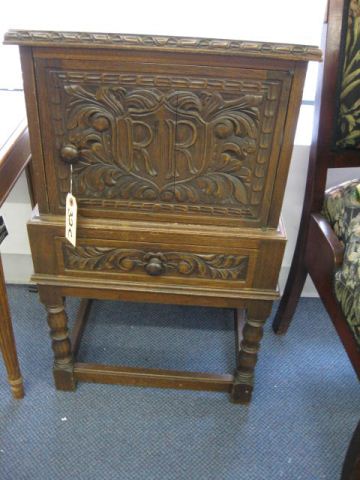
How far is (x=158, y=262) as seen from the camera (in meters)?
0.88

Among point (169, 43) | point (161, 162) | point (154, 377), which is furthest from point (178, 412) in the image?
point (169, 43)

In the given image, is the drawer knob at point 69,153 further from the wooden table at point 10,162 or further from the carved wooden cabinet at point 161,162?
the wooden table at point 10,162

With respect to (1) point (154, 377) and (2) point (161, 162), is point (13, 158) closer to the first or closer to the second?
(2) point (161, 162)

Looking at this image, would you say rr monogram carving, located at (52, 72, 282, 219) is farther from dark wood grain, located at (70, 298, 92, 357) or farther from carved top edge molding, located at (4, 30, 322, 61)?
dark wood grain, located at (70, 298, 92, 357)

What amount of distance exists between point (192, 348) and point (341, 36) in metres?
0.90

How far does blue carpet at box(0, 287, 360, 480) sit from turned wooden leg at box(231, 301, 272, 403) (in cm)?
6

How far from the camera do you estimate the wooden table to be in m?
0.92

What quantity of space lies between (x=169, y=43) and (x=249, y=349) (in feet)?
2.29

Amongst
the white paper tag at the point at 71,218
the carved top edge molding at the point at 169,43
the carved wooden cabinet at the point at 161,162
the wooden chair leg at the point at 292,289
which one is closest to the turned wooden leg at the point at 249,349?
the carved wooden cabinet at the point at 161,162

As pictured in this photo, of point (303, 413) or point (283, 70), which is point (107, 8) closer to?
point (283, 70)

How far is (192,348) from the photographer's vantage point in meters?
1.31

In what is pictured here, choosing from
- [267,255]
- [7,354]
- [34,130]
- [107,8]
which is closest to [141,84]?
[34,130]

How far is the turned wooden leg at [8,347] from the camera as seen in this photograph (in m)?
0.97

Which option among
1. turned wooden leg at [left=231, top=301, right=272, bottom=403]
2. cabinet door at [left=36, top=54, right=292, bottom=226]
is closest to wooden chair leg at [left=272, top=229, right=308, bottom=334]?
turned wooden leg at [left=231, top=301, right=272, bottom=403]
